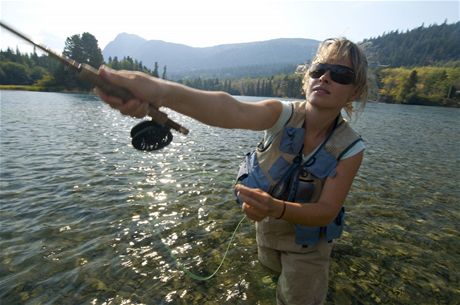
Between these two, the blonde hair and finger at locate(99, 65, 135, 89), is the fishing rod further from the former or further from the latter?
the blonde hair

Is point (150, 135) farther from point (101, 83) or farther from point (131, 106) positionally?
point (101, 83)

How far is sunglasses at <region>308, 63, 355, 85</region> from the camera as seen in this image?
3955 mm

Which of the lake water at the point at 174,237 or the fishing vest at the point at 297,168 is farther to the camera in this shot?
the lake water at the point at 174,237

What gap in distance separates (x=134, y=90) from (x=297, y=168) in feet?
7.97

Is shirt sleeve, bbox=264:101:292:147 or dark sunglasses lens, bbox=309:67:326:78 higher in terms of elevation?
dark sunglasses lens, bbox=309:67:326:78

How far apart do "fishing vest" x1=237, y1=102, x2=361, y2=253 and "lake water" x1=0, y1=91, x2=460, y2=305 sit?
2309mm

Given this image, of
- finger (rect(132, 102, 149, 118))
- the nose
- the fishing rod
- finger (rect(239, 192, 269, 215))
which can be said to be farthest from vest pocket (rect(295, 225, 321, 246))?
finger (rect(132, 102, 149, 118))

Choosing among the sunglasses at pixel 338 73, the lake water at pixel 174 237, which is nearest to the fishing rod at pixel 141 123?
the sunglasses at pixel 338 73

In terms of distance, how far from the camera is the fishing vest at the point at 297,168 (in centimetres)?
411

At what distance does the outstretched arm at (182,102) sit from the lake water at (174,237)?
4117 mm

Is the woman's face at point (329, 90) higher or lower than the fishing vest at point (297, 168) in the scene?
higher

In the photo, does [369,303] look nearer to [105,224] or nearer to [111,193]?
[105,224]

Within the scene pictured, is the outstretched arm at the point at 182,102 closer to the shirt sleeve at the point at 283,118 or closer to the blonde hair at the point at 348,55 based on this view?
the shirt sleeve at the point at 283,118

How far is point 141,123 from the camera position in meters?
3.28
